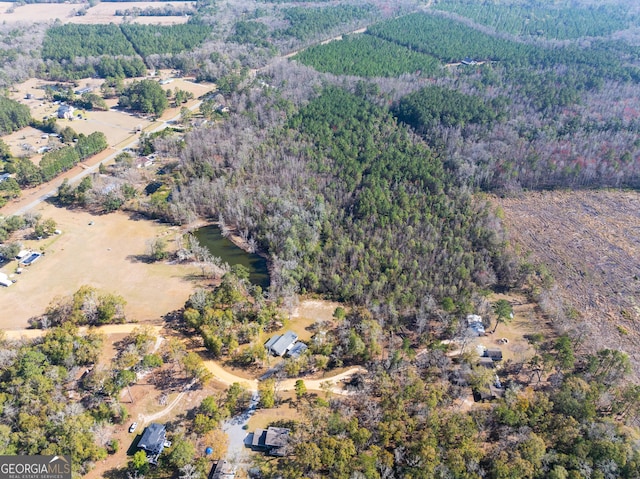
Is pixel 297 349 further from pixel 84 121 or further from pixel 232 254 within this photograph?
pixel 84 121

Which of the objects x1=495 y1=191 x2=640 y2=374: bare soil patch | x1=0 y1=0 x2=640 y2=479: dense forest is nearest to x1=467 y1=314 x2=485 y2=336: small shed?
x1=0 y1=0 x2=640 y2=479: dense forest

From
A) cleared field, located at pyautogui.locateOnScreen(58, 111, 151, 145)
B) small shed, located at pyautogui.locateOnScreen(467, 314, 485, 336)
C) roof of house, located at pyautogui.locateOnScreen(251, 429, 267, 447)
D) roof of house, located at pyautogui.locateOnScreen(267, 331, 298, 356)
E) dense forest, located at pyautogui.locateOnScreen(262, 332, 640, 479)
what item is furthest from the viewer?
cleared field, located at pyautogui.locateOnScreen(58, 111, 151, 145)

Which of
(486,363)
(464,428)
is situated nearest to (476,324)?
(486,363)

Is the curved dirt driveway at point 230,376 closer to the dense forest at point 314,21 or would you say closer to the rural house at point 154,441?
the rural house at point 154,441

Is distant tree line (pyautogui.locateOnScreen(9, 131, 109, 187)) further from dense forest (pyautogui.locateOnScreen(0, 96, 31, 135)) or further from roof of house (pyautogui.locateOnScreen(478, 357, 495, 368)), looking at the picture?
roof of house (pyautogui.locateOnScreen(478, 357, 495, 368))

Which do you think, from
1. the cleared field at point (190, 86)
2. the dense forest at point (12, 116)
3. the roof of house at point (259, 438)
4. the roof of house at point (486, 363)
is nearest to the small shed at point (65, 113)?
the dense forest at point (12, 116)

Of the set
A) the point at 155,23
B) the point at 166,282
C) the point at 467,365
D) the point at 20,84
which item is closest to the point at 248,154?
the point at 166,282
